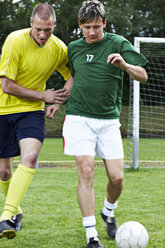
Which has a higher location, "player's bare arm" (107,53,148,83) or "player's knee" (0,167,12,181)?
"player's bare arm" (107,53,148,83)

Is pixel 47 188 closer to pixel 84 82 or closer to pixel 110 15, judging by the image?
pixel 84 82

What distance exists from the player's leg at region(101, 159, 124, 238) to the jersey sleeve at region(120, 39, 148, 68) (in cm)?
87

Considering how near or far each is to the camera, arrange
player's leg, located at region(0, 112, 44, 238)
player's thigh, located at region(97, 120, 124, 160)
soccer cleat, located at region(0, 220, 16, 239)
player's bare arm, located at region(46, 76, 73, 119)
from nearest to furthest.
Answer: soccer cleat, located at region(0, 220, 16, 239), player's leg, located at region(0, 112, 44, 238), player's thigh, located at region(97, 120, 124, 160), player's bare arm, located at region(46, 76, 73, 119)

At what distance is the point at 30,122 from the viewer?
358cm

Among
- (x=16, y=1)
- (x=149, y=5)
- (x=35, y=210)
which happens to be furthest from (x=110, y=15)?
(x=35, y=210)

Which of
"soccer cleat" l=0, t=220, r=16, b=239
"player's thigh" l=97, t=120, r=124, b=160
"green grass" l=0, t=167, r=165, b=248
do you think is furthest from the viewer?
"green grass" l=0, t=167, r=165, b=248

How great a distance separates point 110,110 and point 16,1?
2734 cm

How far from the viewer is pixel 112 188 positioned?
354 cm

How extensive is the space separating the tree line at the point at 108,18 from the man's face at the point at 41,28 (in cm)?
2150

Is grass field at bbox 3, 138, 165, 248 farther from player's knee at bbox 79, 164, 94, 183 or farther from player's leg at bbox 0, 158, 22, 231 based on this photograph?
player's knee at bbox 79, 164, 94, 183

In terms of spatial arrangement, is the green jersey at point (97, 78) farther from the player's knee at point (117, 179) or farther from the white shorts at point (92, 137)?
the player's knee at point (117, 179)

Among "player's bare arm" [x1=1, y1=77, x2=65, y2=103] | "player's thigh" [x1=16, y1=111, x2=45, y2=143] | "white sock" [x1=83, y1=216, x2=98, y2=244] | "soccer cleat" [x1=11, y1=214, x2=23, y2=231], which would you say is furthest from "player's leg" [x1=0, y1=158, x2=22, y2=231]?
"white sock" [x1=83, y1=216, x2=98, y2=244]

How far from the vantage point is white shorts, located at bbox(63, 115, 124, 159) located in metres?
3.36

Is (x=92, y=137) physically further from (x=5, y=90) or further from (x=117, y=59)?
(x=5, y=90)
